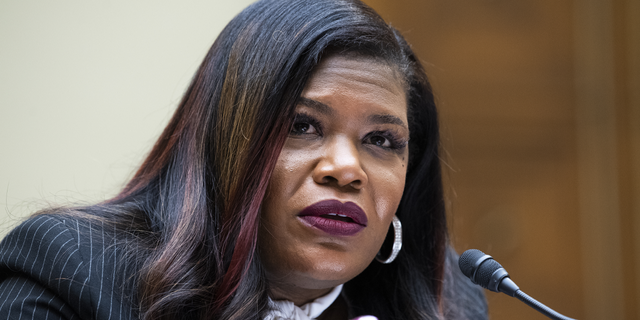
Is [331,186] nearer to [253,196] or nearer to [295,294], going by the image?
[253,196]

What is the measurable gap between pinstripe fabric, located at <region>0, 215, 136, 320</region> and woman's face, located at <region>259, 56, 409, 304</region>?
0.30m

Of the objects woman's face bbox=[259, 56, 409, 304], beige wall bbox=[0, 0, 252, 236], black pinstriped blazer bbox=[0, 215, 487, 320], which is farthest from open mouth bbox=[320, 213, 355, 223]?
beige wall bbox=[0, 0, 252, 236]

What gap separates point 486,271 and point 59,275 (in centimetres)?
72

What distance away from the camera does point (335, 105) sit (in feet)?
3.85

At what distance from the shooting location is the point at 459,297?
1.75 m

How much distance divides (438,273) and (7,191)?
1251mm

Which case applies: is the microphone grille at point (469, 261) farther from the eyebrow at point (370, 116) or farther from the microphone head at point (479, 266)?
the eyebrow at point (370, 116)

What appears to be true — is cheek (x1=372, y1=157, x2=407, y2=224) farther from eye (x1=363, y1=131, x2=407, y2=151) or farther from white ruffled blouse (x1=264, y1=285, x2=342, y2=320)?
white ruffled blouse (x1=264, y1=285, x2=342, y2=320)

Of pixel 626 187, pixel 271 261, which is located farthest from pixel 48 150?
pixel 626 187

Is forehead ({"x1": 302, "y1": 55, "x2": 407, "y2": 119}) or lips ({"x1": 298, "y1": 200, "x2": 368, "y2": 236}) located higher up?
forehead ({"x1": 302, "y1": 55, "x2": 407, "y2": 119})

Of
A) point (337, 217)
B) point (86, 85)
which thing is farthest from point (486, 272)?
point (86, 85)

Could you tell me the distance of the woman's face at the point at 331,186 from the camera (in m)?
1.12

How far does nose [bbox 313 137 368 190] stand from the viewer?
1.12 metres

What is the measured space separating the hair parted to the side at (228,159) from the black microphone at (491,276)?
0.39 meters
